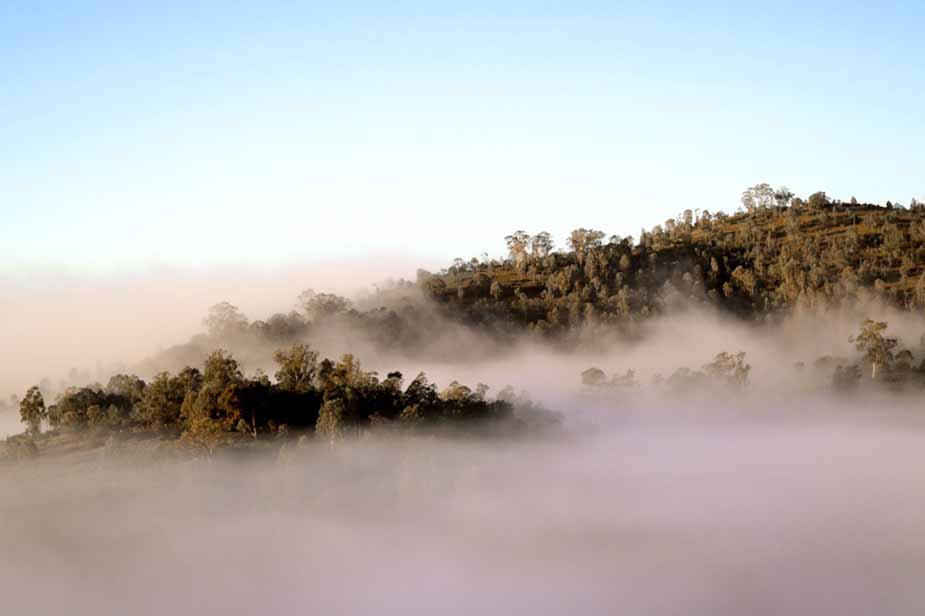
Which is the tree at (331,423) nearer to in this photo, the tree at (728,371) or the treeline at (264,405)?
the treeline at (264,405)

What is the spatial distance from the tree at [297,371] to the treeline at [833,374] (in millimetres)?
59877

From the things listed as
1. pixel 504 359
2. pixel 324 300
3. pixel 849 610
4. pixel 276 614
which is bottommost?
pixel 849 610

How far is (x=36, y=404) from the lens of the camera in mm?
112250

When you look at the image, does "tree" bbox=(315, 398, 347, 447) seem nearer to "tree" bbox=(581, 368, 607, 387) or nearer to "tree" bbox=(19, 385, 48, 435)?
"tree" bbox=(19, 385, 48, 435)

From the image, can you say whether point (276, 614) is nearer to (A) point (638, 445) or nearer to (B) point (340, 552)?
(B) point (340, 552)

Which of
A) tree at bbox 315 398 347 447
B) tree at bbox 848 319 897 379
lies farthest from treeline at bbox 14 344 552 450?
tree at bbox 848 319 897 379

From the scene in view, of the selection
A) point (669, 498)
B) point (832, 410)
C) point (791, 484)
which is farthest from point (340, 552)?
point (832, 410)

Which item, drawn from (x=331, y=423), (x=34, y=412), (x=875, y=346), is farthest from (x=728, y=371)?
(x=34, y=412)

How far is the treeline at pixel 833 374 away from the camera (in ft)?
523

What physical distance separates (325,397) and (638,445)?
195ft

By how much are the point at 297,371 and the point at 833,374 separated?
329ft

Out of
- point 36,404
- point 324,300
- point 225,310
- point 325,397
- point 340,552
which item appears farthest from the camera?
point 324,300

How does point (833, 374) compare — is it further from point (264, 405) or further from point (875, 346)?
point (264, 405)

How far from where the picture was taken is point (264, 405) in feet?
339
